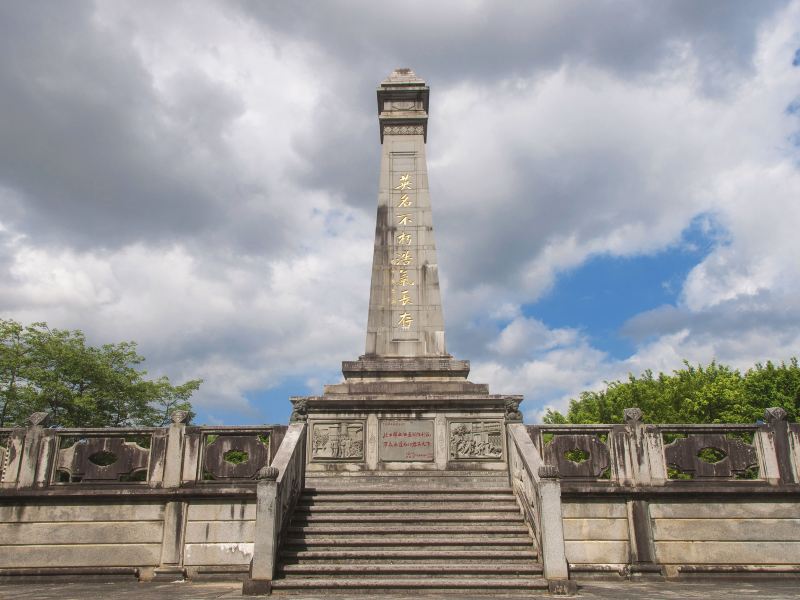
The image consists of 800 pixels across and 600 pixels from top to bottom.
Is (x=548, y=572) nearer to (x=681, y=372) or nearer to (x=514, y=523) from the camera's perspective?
(x=514, y=523)

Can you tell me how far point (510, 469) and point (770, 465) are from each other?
190 inches

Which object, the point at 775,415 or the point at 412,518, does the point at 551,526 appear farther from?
the point at 775,415

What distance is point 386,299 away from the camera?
16109mm

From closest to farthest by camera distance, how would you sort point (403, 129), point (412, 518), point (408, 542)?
point (408, 542)
point (412, 518)
point (403, 129)

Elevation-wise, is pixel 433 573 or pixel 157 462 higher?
pixel 157 462

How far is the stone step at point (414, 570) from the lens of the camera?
9117 millimetres

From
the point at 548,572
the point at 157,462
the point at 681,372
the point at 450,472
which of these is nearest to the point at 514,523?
the point at 548,572

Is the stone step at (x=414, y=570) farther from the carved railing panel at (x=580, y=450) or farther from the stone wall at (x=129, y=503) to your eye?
the carved railing panel at (x=580, y=450)

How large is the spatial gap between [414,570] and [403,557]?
417 millimetres

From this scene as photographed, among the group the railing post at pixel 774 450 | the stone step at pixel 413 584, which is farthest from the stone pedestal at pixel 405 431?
the railing post at pixel 774 450

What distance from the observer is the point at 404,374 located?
15055 mm

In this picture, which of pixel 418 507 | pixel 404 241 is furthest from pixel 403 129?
pixel 418 507

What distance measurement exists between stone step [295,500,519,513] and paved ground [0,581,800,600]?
175 centimetres

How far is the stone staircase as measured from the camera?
8859 millimetres
